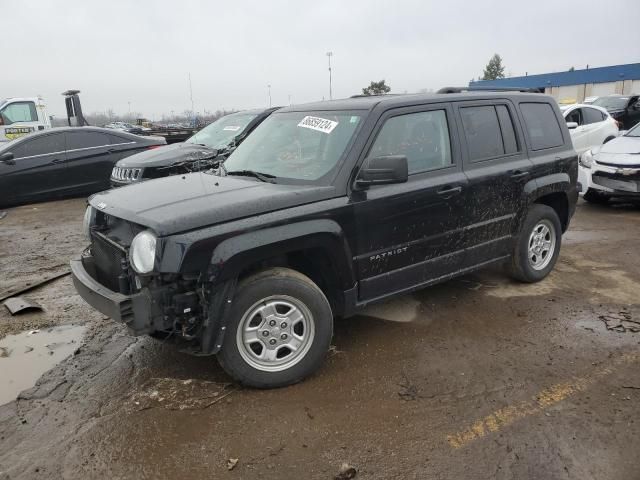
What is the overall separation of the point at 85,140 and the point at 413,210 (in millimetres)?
8379

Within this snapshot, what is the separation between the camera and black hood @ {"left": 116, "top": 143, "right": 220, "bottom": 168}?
7.39 meters

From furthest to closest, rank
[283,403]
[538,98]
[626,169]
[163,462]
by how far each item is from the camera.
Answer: [626,169]
[538,98]
[283,403]
[163,462]

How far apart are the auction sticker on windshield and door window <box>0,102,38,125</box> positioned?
1714 cm

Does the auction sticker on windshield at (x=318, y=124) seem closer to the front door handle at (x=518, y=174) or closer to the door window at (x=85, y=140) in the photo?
the front door handle at (x=518, y=174)

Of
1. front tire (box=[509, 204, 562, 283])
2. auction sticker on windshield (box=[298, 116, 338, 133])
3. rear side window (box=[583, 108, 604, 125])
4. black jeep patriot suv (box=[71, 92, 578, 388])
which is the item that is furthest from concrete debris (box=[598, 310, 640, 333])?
rear side window (box=[583, 108, 604, 125])

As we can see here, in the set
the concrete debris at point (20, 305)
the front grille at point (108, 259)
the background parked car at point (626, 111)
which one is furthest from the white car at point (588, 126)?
the concrete debris at point (20, 305)

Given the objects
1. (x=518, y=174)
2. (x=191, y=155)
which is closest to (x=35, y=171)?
(x=191, y=155)

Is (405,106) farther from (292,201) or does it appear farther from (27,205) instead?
(27,205)

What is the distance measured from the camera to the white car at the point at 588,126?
11.1 m

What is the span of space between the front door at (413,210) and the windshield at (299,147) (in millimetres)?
257

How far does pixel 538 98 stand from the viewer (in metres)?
4.89

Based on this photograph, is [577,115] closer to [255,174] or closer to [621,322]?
[621,322]

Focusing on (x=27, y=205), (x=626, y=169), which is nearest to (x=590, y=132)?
(x=626, y=169)

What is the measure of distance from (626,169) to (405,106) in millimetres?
5850
